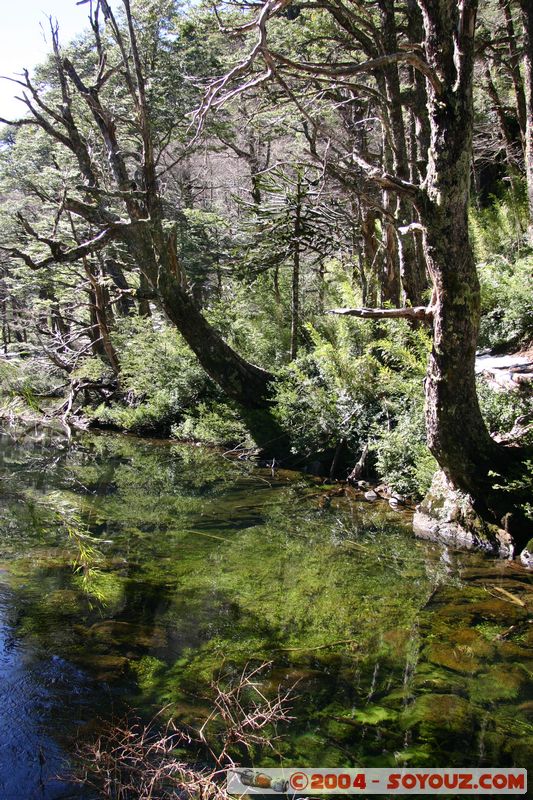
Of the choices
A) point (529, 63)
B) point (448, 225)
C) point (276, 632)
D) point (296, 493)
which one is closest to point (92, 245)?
point (296, 493)

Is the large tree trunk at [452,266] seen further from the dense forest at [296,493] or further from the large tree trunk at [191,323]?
the large tree trunk at [191,323]

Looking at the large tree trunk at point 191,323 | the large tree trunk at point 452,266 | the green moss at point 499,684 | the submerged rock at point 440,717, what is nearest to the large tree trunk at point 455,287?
the large tree trunk at point 452,266

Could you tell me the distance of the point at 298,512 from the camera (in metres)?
8.36

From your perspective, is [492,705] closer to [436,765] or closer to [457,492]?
[436,765]

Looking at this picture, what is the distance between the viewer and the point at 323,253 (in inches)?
553

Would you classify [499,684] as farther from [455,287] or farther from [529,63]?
[529,63]

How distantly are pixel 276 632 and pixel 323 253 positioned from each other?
10.8 m

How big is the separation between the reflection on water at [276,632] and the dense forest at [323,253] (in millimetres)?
1331

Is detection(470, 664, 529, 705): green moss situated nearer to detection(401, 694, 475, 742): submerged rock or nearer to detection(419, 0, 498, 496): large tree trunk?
detection(401, 694, 475, 742): submerged rock

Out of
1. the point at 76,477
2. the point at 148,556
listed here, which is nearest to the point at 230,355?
the point at 76,477

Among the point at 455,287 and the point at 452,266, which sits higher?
the point at 452,266

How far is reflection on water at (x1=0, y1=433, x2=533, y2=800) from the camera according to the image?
11.5ft

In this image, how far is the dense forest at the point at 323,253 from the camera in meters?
5.80

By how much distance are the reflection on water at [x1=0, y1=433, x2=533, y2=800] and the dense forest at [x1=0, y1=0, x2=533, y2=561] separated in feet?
4.37
